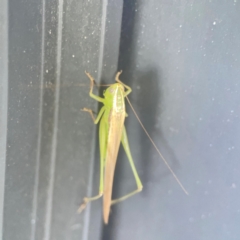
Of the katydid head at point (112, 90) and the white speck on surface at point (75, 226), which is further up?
the katydid head at point (112, 90)

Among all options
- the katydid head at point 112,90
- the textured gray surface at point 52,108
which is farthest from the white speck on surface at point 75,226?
the katydid head at point 112,90

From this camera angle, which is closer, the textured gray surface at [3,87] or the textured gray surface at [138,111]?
the textured gray surface at [3,87]

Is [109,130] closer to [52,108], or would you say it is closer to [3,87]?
[52,108]

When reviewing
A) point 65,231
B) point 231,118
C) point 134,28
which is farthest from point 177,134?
point 65,231

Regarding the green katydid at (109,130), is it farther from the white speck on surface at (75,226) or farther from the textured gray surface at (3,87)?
the textured gray surface at (3,87)

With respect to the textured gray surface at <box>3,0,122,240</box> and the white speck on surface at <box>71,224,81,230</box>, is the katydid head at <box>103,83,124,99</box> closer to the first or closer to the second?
the textured gray surface at <box>3,0,122,240</box>

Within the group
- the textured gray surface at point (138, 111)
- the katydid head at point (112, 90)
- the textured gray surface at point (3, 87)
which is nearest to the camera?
the textured gray surface at point (3, 87)

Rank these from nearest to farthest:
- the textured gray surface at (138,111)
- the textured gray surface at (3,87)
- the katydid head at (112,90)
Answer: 1. the textured gray surface at (3,87)
2. the textured gray surface at (138,111)
3. the katydid head at (112,90)

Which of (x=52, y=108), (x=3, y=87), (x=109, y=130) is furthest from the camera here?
(x=109, y=130)

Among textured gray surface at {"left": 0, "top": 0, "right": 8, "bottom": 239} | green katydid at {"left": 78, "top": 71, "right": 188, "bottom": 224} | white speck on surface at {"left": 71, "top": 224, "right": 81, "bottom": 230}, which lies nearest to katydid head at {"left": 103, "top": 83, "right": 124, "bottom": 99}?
green katydid at {"left": 78, "top": 71, "right": 188, "bottom": 224}

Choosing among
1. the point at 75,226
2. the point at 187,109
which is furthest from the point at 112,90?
the point at 75,226

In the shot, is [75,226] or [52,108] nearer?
[52,108]
